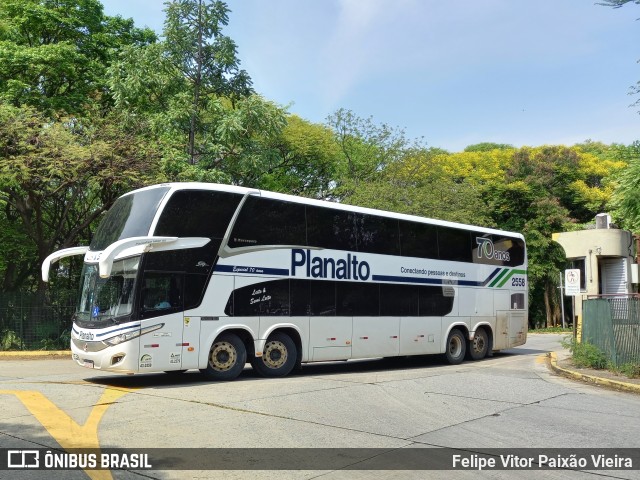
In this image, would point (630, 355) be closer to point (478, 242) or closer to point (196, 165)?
point (478, 242)

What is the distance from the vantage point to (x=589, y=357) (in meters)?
15.7

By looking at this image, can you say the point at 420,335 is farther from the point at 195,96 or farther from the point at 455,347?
the point at 195,96

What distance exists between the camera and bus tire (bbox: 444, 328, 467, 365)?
1865cm

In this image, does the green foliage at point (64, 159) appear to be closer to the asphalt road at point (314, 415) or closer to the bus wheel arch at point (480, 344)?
the asphalt road at point (314, 415)

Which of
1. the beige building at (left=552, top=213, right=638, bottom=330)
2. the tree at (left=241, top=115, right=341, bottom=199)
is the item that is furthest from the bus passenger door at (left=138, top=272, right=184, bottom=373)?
the tree at (left=241, top=115, right=341, bottom=199)

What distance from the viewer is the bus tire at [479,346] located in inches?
774

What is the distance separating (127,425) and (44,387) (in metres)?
4.55

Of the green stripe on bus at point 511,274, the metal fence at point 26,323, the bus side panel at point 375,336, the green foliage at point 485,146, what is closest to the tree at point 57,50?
the metal fence at point 26,323

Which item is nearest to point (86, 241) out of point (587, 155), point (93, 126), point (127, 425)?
point (93, 126)

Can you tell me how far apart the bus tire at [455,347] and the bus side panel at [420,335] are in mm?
665

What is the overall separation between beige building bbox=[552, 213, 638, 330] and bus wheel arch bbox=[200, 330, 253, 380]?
14.4 metres

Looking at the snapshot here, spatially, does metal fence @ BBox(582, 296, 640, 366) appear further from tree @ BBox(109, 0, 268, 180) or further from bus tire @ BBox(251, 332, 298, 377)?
tree @ BBox(109, 0, 268, 180)

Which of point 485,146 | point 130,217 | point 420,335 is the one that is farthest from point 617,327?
point 485,146

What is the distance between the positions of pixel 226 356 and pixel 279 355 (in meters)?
1.44
